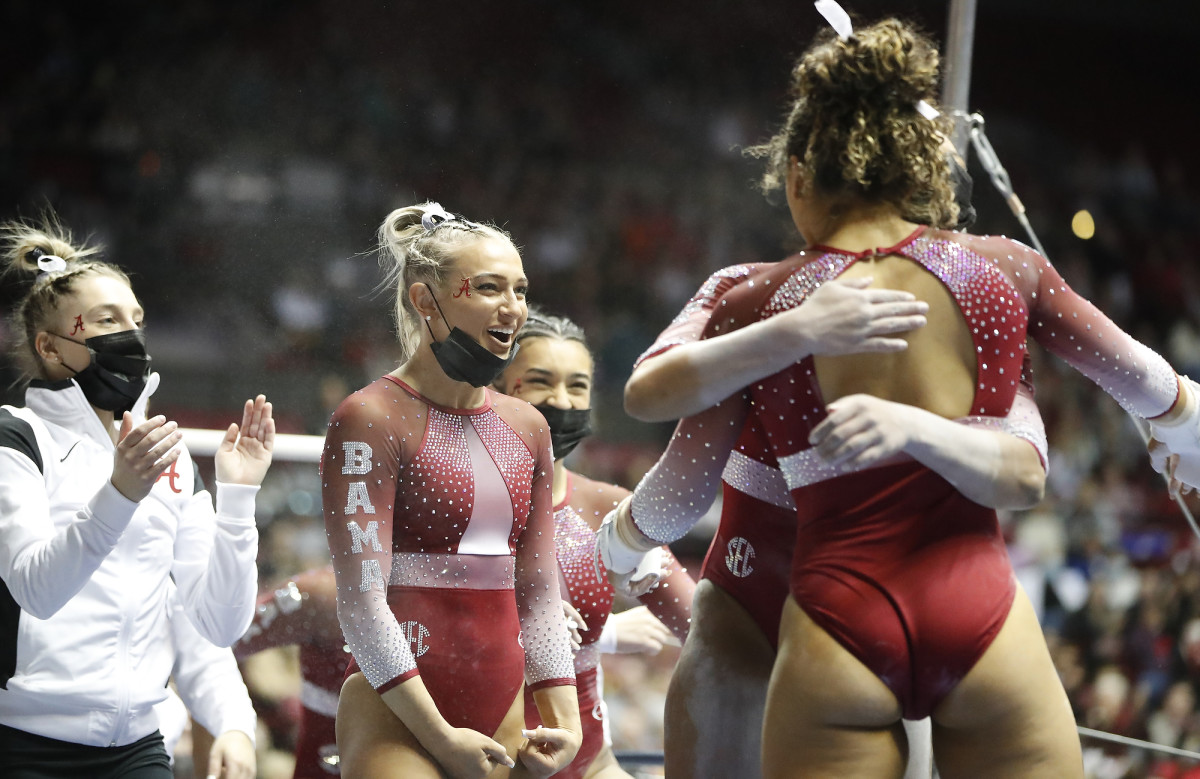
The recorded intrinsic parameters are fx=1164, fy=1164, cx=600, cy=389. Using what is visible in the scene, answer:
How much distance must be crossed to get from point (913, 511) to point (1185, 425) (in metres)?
0.59

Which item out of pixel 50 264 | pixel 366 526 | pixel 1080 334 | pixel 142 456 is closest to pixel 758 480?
pixel 1080 334

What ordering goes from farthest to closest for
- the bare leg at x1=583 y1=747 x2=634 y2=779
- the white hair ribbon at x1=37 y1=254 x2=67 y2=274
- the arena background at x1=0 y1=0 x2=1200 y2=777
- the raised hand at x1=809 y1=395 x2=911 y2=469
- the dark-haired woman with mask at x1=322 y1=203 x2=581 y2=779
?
Answer: the arena background at x1=0 y1=0 x2=1200 y2=777, the bare leg at x1=583 y1=747 x2=634 y2=779, the white hair ribbon at x1=37 y1=254 x2=67 y2=274, the dark-haired woman with mask at x1=322 y1=203 x2=581 y2=779, the raised hand at x1=809 y1=395 x2=911 y2=469

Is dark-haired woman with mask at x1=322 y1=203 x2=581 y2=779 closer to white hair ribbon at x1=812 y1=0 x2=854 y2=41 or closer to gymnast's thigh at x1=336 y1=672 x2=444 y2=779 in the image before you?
gymnast's thigh at x1=336 y1=672 x2=444 y2=779

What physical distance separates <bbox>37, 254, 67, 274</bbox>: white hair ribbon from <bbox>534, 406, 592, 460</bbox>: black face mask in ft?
3.44

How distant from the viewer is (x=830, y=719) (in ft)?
4.99

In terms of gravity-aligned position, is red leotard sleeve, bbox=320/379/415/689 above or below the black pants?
above

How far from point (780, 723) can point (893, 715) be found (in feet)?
0.49

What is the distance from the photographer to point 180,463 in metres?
2.39

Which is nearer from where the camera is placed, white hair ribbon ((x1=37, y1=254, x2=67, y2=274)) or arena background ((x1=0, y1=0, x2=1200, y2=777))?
white hair ribbon ((x1=37, y1=254, x2=67, y2=274))

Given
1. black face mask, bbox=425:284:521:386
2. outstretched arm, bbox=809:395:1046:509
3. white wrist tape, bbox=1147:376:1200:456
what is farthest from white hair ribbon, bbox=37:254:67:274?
white wrist tape, bbox=1147:376:1200:456

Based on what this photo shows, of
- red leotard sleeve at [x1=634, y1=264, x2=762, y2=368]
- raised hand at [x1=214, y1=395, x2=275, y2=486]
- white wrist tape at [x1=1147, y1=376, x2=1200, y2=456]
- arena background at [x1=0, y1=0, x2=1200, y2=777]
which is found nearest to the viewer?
red leotard sleeve at [x1=634, y1=264, x2=762, y2=368]

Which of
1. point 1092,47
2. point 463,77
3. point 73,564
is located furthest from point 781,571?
point 1092,47

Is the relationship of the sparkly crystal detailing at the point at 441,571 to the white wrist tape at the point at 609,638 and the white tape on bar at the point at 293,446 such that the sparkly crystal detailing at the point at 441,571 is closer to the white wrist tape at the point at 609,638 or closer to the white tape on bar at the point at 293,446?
the white wrist tape at the point at 609,638

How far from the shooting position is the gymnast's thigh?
1942mm
